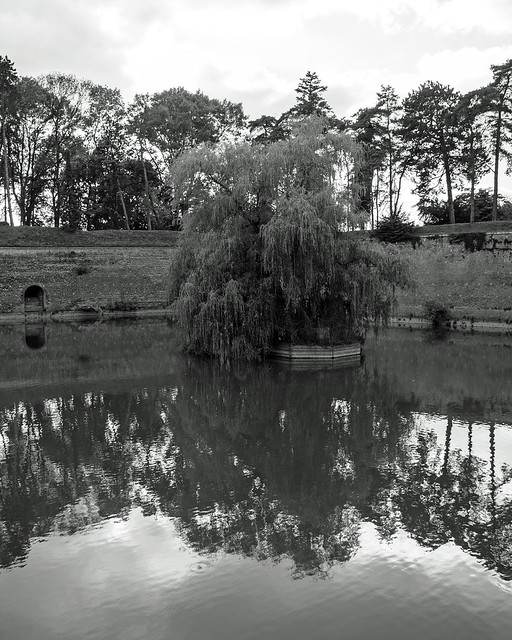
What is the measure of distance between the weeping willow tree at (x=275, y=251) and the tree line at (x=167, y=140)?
16606mm

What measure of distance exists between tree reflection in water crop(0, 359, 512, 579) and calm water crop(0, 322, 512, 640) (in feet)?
0.10

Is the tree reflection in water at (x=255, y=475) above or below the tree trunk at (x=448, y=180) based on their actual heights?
below

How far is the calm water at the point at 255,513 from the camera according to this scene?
15.1 feet

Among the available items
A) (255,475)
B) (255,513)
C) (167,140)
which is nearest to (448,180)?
(167,140)

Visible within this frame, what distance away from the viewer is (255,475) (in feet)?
25.1

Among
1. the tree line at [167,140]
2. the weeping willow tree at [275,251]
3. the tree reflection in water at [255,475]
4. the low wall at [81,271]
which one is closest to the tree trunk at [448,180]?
the tree line at [167,140]

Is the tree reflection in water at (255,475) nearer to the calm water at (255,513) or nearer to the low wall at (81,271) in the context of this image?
the calm water at (255,513)

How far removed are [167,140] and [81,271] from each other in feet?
35.8

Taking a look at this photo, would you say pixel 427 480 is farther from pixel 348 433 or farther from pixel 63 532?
pixel 63 532

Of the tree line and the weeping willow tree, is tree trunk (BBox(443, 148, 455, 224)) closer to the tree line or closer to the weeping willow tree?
the tree line

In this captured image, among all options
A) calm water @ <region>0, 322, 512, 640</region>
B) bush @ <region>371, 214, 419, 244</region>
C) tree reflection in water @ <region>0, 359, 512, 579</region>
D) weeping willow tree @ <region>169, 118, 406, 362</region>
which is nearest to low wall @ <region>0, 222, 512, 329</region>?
bush @ <region>371, 214, 419, 244</region>

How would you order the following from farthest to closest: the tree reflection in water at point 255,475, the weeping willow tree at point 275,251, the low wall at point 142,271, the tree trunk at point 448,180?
the tree trunk at point 448,180 → the low wall at point 142,271 → the weeping willow tree at point 275,251 → the tree reflection in water at point 255,475

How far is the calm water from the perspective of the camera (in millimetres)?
4594

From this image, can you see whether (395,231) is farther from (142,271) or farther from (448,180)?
(142,271)
